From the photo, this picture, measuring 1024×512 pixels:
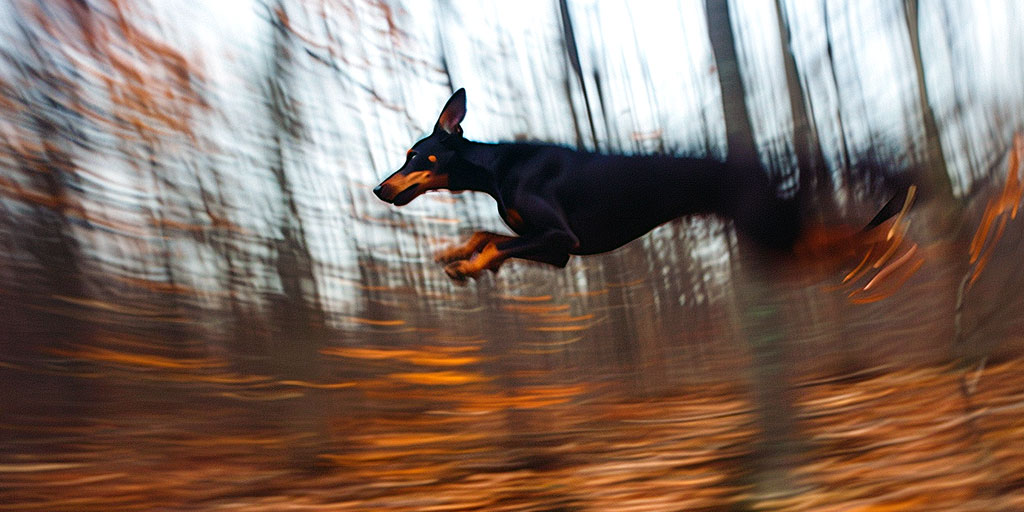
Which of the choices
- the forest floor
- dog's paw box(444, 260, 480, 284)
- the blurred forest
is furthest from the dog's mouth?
the forest floor

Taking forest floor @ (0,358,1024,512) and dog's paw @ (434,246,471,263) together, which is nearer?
dog's paw @ (434,246,471,263)

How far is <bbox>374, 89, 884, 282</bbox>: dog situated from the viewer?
2.57 ft

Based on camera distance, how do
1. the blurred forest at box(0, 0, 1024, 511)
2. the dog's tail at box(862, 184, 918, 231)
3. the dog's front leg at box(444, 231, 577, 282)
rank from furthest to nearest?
the blurred forest at box(0, 0, 1024, 511)
the dog's tail at box(862, 184, 918, 231)
the dog's front leg at box(444, 231, 577, 282)

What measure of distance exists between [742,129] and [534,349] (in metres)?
0.88

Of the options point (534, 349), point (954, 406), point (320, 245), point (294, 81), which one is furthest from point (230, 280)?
point (954, 406)

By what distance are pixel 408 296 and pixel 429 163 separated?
3.10 ft

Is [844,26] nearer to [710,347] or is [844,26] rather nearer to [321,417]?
[710,347]

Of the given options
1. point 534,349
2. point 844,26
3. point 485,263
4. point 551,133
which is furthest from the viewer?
point 534,349

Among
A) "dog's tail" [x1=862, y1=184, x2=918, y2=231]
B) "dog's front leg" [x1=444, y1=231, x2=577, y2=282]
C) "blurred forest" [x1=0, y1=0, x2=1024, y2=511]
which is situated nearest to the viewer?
"dog's front leg" [x1=444, y1=231, x2=577, y2=282]

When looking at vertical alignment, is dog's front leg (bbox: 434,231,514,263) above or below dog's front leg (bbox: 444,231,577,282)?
above

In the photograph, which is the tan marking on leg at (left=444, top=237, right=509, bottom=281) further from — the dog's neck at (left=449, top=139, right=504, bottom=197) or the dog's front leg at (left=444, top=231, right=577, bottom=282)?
the dog's neck at (left=449, top=139, right=504, bottom=197)

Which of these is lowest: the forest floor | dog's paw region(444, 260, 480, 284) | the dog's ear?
the forest floor

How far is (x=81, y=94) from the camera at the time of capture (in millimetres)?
1590

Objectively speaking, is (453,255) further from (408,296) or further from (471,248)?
Result: (408,296)
